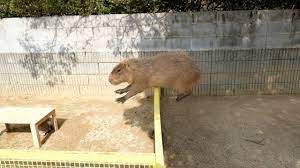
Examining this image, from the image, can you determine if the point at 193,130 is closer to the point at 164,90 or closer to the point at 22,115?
the point at 164,90

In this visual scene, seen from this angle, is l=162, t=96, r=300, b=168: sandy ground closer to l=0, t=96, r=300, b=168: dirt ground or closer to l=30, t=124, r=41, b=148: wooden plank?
l=0, t=96, r=300, b=168: dirt ground

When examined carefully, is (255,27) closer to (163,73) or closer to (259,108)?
(259,108)

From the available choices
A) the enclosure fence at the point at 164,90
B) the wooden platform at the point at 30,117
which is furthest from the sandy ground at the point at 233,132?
the wooden platform at the point at 30,117

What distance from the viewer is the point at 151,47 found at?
6508 mm

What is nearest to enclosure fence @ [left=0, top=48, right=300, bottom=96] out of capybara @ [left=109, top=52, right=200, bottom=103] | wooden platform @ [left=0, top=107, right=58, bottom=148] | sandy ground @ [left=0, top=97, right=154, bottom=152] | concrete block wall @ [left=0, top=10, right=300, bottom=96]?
concrete block wall @ [left=0, top=10, right=300, bottom=96]

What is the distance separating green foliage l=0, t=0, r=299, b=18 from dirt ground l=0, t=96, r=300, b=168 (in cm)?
183

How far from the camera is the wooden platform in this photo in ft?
16.0

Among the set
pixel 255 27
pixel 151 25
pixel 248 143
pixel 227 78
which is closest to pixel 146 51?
pixel 151 25

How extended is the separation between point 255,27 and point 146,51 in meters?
2.13

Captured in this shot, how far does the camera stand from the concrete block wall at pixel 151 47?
6273mm

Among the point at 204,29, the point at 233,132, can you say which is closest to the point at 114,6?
the point at 204,29

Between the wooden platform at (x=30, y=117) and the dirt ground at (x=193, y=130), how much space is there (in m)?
0.25

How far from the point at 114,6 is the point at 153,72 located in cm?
283

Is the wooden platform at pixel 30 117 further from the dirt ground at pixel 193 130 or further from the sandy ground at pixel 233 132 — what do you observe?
the sandy ground at pixel 233 132
